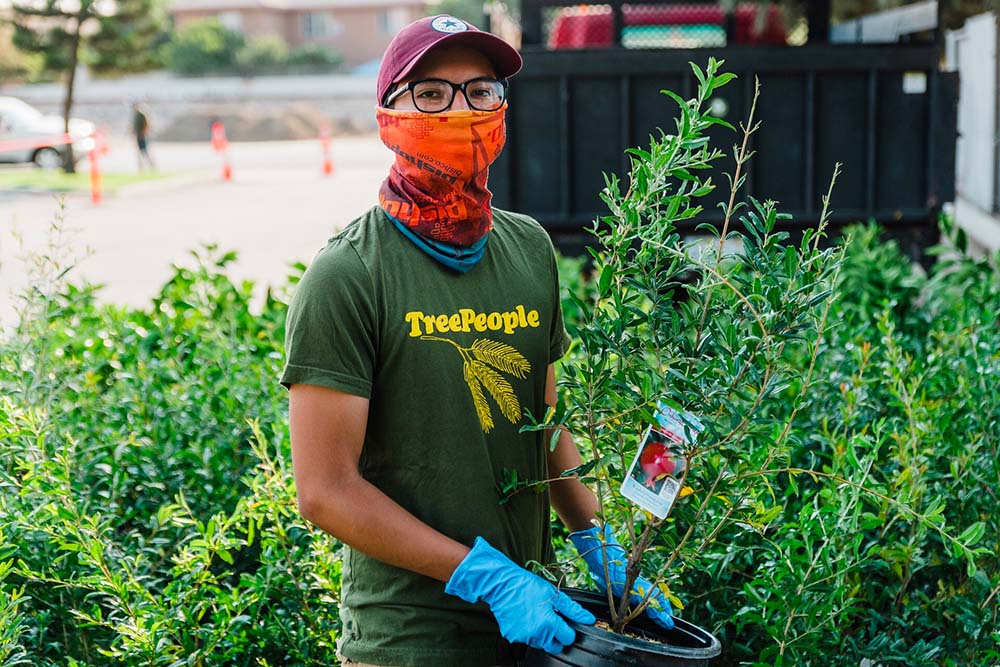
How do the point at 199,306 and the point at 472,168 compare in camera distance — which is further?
the point at 199,306

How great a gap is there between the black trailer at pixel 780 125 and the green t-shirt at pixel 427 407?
592cm

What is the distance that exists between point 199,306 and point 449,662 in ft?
10.3

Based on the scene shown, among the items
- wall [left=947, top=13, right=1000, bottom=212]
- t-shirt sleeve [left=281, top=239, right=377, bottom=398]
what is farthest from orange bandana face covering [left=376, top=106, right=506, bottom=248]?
wall [left=947, top=13, right=1000, bottom=212]

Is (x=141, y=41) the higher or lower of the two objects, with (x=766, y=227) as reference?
higher

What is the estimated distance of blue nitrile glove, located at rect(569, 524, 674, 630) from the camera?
2320 millimetres

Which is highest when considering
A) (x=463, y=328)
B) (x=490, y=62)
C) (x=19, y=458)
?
(x=490, y=62)

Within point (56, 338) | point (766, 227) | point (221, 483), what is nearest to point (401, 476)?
point (766, 227)

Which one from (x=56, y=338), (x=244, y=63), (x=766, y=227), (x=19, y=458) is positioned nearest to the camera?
(x=766, y=227)

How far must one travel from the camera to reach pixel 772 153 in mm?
8242

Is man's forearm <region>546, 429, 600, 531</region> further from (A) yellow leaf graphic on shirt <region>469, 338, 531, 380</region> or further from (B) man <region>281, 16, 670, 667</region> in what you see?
(A) yellow leaf graphic on shirt <region>469, 338, 531, 380</region>

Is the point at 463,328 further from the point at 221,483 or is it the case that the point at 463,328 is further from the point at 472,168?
the point at 221,483

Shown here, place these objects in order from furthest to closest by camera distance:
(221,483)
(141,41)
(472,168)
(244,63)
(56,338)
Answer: (244,63) < (141,41) < (56,338) < (221,483) < (472,168)

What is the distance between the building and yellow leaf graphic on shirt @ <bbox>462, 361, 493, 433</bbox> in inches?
3068

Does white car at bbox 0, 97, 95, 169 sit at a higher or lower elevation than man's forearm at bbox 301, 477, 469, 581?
higher
